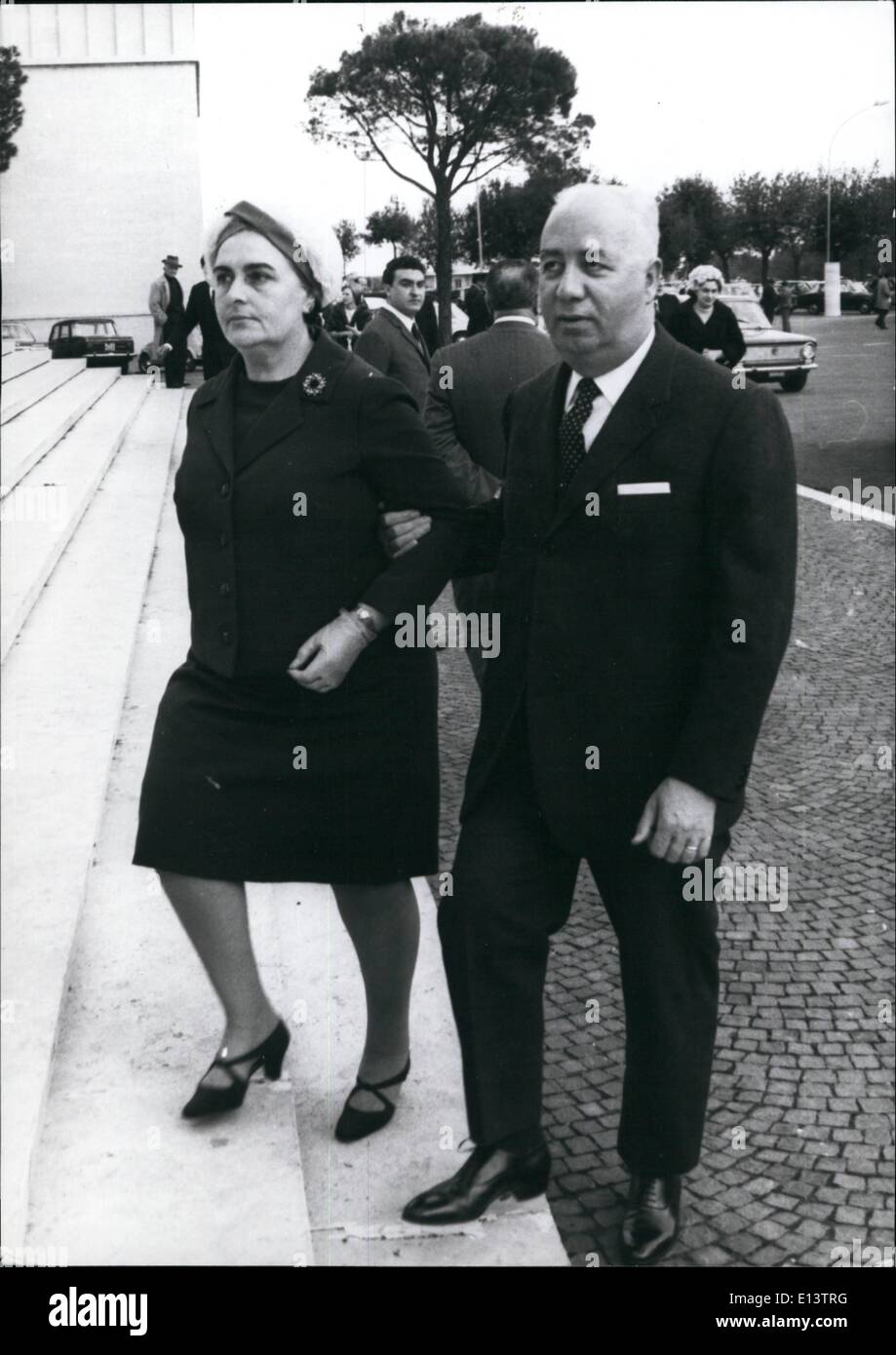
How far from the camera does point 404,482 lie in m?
2.46

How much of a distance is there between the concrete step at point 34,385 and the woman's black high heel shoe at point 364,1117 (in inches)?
170

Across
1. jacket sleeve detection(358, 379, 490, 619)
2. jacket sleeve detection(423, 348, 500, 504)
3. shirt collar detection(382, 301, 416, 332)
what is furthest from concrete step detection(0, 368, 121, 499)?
jacket sleeve detection(358, 379, 490, 619)

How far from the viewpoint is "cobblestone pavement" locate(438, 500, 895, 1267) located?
9.16 feet

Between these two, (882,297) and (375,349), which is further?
(882,297)

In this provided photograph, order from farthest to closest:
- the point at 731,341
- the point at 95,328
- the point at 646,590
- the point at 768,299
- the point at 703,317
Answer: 1. the point at 95,328
2. the point at 768,299
3. the point at 731,341
4. the point at 703,317
5. the point at 646,590

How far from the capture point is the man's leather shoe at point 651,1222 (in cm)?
257

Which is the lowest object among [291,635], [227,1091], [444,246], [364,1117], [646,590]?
[364,1117]

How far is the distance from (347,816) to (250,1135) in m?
0.69

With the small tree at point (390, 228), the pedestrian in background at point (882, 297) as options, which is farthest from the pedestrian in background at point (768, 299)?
the pedestrian in background at point (882, 297)

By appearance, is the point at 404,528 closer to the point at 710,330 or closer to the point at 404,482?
the point at 404,482

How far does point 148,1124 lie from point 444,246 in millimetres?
1777

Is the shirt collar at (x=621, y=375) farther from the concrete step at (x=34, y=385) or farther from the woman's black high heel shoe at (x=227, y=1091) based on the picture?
the concrete step at (x=34, y=385)

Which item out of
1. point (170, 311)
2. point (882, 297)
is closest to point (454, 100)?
point (170, 311)

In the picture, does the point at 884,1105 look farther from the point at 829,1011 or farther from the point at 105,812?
the point at 105,812
